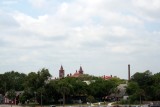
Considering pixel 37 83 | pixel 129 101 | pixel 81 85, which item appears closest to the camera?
pixel 129 101

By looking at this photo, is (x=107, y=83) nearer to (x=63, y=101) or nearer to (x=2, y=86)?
(x=63, y=101)

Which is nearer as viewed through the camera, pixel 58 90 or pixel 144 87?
pixel 58 90

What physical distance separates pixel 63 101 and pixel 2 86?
1757 inches

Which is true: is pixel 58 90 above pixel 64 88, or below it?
below

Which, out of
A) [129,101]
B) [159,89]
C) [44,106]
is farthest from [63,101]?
[159,89]

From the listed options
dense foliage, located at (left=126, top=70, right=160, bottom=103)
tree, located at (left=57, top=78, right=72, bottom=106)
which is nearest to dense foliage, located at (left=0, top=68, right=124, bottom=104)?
tree, located at (left=57, top=78, right=72, bottom=106)

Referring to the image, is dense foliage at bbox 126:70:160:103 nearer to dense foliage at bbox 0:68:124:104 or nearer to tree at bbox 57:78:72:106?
dense foliage at bbox 0:68:124:104

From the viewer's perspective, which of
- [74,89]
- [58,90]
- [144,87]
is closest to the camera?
[58,90]

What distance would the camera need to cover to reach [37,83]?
121m

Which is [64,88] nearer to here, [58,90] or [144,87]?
[58,90]

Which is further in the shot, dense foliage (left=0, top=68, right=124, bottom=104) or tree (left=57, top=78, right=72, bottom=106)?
tree (left=57, top=78, right=72, bottom=106)

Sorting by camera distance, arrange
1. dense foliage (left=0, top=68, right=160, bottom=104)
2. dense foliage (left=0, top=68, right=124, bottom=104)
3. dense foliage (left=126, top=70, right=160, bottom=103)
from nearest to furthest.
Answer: dense foliage (left=126, top=70, right=160, bottom=103) < dense foliage (left=0, top=68, right=160, bottom=104) < dense foliage (left=0, top=68, right=124, bottom=104)

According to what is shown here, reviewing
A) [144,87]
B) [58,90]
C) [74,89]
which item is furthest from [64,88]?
[144,87]

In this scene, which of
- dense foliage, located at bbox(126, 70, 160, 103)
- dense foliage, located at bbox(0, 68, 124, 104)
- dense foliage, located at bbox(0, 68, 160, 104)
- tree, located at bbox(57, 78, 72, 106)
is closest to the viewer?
dense foliage, located at bbox(126, 70, 160, 103)
